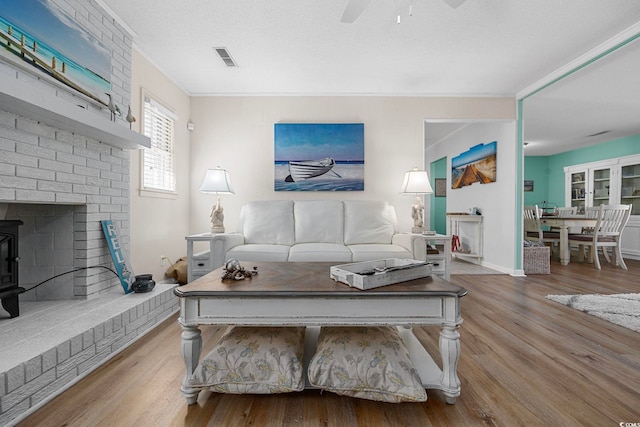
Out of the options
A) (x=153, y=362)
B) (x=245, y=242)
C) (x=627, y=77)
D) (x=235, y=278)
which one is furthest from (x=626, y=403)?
(x=627, y=77)

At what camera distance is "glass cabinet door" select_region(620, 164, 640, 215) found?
556 cm

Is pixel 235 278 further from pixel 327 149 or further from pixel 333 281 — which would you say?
Result: pixel 327 149

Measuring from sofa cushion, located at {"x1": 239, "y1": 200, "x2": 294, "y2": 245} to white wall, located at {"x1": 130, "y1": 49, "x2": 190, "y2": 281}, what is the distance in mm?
765

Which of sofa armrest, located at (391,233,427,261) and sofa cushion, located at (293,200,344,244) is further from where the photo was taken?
sofa cushion, located at (293,200,344,244)

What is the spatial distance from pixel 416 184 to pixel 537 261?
220 cm

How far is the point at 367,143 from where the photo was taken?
3.78 m

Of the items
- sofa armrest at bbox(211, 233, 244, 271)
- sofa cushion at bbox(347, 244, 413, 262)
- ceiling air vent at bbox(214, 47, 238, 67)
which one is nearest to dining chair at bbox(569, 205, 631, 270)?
sofa cushion at bbox(347, 244, 413, 262)

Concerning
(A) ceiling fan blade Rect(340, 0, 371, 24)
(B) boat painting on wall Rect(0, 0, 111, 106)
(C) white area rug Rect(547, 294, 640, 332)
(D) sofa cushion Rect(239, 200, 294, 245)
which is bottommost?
(C) white area rug Rect(547, 294, 640, 332)

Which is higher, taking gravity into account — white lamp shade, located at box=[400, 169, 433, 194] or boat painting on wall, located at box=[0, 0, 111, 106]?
boat painting on wall, located at box=[0, 0, 111, 106]

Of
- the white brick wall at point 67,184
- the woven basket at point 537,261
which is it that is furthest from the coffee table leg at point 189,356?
the woven basket at point 537,261

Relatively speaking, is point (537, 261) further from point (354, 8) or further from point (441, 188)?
point (354, 8)

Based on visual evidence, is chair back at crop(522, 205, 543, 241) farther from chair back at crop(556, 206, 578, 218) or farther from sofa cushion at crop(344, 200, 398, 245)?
sofa cushion at crop(344, 200, 398, 245)

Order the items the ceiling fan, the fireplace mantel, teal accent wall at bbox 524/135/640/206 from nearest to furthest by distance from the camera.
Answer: the fireplace mantel, the ceiling fan, teal accent wall at bbox 524/135/640/206

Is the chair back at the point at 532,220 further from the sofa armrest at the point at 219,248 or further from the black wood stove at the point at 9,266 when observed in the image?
the black wood stove at the point at 9,266
